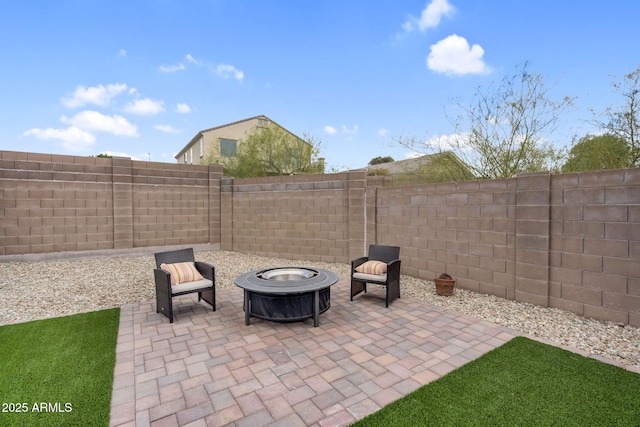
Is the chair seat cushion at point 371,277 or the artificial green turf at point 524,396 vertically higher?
the chair seat cushion at point 371,277

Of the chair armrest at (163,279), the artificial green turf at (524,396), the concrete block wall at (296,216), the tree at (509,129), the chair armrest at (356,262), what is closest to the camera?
the artificial green turf at (524,396)

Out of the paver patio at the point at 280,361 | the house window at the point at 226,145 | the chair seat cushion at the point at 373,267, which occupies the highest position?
the house window at the point at 226,145

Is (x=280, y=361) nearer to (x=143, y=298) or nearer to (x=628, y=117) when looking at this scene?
(x=143, y=298)

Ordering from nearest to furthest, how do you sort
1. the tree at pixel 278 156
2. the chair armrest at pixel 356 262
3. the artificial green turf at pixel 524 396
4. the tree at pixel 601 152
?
the artificial green turf at pixel 524 396 < the chair armrest at pixel 356 262 < the tree at pixel 601 152 < the tree at pixel 278 156

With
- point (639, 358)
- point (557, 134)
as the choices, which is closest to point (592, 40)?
point (557, 134)

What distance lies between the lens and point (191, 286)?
15.3 ft

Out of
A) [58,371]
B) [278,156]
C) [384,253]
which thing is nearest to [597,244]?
[384,253]

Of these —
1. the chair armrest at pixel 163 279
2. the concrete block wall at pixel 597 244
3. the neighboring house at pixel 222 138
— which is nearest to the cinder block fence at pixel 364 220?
the concrete block wall at pixel 597 244

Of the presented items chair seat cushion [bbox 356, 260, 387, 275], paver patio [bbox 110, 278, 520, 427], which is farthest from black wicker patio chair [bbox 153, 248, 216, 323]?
chair seat cushion [bbox 356, 260, 387, 275]

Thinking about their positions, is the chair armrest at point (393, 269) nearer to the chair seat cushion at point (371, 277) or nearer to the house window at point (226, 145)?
the chair seat cushion at point (371, 277)

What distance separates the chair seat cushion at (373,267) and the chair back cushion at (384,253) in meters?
0.38

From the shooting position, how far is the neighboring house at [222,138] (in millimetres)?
23094

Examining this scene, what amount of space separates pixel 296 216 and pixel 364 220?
2.22 metres

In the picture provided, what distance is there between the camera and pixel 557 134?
733cm
